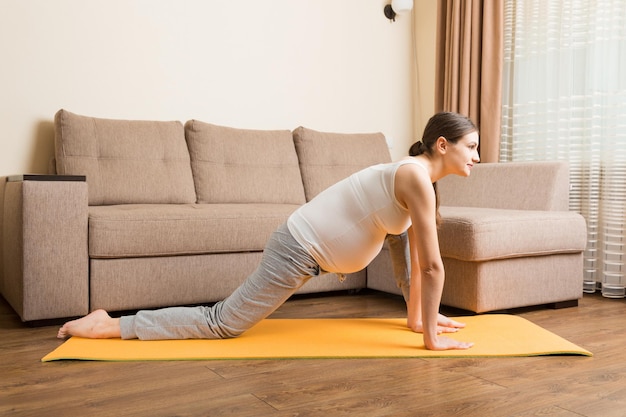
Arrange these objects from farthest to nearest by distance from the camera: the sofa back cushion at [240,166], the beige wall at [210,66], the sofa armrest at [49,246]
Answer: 1. the sofa back cushion at [240,166]
2. the beige wall at [210,66]
3. the sofa armrest at [49,246]

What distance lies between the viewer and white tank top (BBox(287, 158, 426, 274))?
Result: 80.9 inches

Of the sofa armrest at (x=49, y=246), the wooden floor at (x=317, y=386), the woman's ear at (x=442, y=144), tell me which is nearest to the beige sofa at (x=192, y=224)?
the sofa armrest at (x=49, y=246)

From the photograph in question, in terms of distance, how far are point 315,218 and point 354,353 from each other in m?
0.45

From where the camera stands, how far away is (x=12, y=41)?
3.20 metres

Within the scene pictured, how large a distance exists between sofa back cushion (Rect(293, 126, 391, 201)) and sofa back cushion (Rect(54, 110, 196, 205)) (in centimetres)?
69

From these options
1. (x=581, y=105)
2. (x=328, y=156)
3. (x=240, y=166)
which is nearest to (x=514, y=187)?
(x=581, y=105)

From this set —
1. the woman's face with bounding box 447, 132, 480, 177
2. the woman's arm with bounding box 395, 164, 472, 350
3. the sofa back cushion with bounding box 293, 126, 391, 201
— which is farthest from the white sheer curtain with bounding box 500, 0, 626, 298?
the woman's arm with bounding box 395, 164, 472, 350

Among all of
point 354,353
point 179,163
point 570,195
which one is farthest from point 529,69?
point 354,353

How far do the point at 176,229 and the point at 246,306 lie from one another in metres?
0.71

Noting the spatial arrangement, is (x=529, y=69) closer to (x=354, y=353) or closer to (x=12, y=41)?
(x=354, y=353)

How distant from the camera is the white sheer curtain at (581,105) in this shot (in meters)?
3.25

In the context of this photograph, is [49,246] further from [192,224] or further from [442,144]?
[442,144]

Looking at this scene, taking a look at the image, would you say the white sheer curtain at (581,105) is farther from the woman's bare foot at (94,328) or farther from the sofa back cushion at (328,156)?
the woman's bare foot at (94,328)

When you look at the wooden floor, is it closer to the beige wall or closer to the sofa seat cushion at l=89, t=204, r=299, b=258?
the sofa seat cushion at l=89, t=204, r=299, b=258
